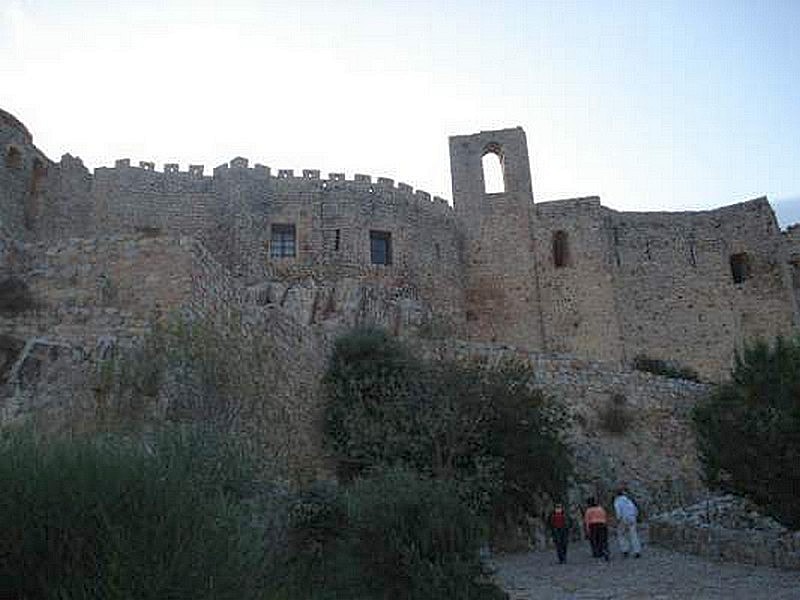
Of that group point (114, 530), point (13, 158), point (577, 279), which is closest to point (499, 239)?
point (577, 279)

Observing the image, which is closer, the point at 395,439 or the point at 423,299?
the point at 395,439

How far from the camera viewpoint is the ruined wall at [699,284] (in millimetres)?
29984

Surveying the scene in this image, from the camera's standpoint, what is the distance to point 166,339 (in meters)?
10.2

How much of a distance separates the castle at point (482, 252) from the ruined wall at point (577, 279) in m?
0.05

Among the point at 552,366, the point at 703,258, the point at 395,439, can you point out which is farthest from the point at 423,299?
the point at 395,439

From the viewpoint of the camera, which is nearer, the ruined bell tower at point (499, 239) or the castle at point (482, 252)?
the castle at point (482, 252)

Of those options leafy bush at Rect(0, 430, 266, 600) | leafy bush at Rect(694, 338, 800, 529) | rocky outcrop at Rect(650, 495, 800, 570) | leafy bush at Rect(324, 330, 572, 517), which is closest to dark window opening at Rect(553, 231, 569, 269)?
rocky outcrop at Rect(650, 495, 800, 570)

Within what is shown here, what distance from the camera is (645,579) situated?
11.0m

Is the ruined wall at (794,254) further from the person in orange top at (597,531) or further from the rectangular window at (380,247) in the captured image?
the person in orange top at (597,531)

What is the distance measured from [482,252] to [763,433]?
64.5 feet

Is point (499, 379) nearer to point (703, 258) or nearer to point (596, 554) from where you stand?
point (596, 554)

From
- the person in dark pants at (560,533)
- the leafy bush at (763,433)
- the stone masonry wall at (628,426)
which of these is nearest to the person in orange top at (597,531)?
the person in dark pants at (560,533)

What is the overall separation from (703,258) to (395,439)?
21993mm

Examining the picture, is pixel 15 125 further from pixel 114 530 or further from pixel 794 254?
pixel 794 254
